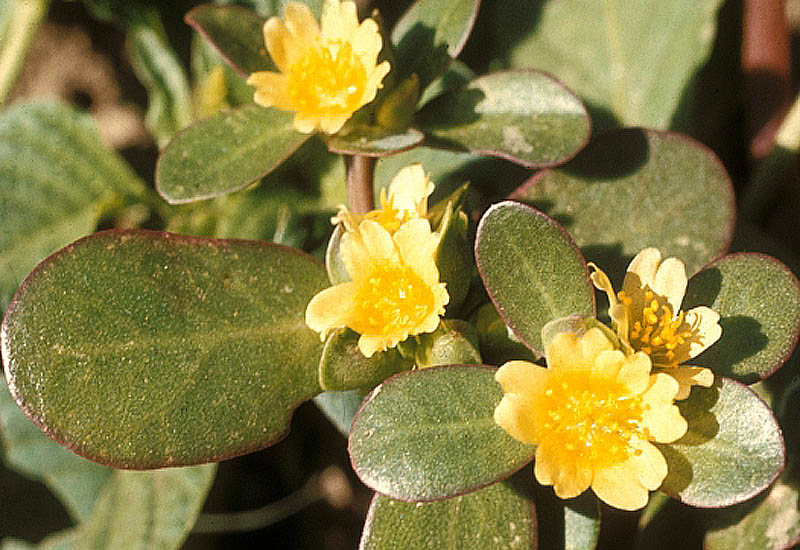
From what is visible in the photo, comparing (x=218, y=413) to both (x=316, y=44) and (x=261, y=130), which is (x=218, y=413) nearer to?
(x=261, y=130)

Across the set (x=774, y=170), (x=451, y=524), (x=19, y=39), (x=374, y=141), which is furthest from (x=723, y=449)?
(x=19, y=39)

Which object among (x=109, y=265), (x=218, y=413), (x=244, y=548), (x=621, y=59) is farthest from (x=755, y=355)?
(x=244, y=548)

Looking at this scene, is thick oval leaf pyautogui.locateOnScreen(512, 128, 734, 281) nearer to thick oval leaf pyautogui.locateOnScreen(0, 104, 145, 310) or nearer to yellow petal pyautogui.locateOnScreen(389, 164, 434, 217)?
yellow petal pyautogui.locateOnScreen(389, 164, 434, 217)

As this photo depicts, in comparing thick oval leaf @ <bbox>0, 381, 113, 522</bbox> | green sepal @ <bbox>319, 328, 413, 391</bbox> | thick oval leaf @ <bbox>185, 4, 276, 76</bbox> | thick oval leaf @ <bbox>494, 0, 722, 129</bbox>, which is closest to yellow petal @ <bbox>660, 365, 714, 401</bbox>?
green sepal @ <bbox>319, 328, 413, 391</bbox>

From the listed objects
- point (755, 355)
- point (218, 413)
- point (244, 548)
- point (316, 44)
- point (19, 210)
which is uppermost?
point (316, 44)

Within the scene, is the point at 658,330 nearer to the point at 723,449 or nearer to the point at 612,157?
the point at 723,449

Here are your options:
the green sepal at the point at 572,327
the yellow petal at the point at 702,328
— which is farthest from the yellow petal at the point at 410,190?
the yellow petal at the point at 702,328

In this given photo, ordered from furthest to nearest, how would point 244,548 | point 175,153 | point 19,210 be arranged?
point 244,548
point 19,210
point 175,153
